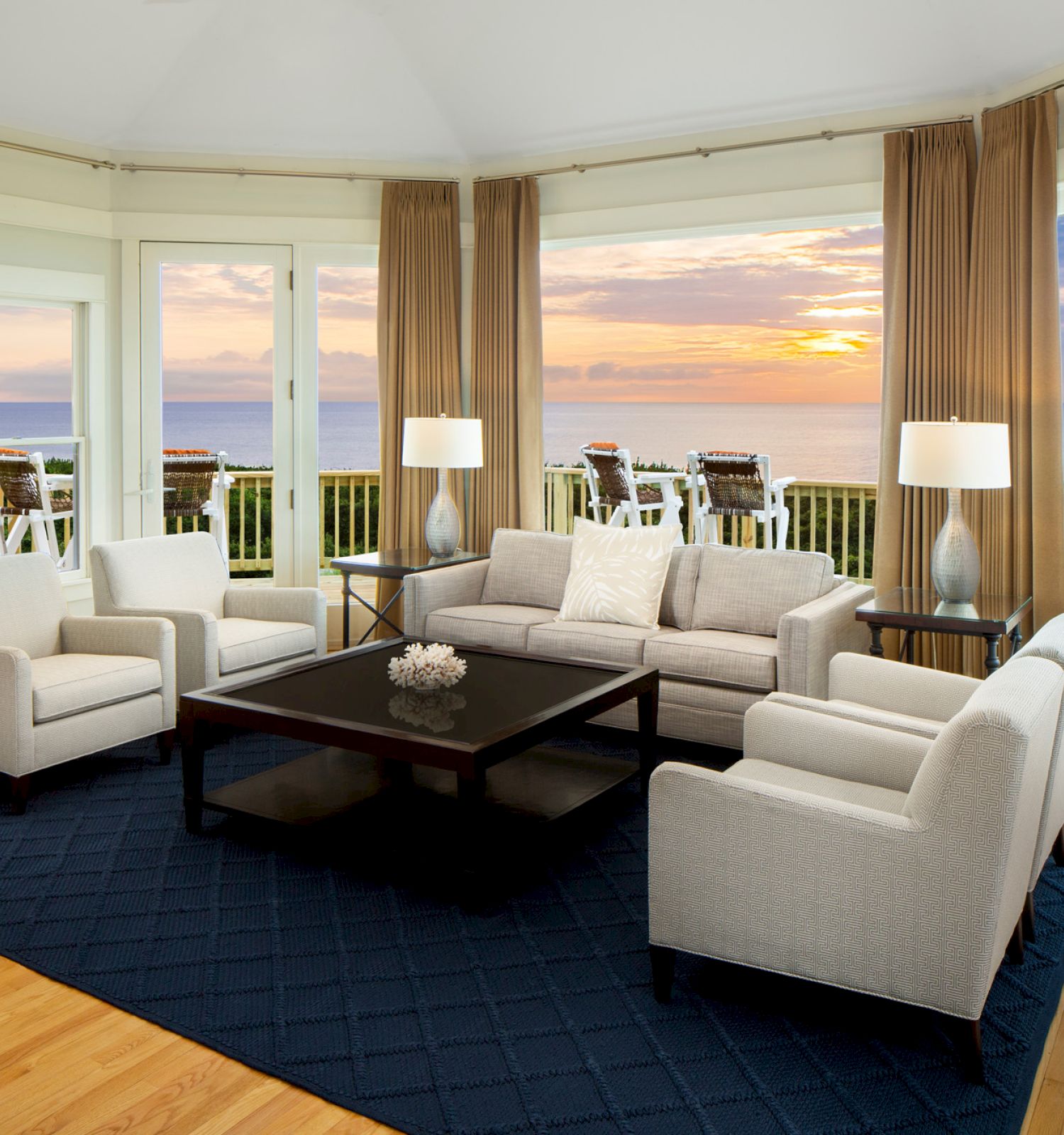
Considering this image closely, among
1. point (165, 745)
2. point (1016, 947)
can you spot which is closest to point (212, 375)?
point (165, 745)

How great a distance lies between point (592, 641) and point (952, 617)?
57.1 inches

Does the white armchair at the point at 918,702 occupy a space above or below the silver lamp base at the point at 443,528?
below

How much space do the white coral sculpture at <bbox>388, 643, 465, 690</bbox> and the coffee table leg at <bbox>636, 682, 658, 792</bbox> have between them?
673 mm

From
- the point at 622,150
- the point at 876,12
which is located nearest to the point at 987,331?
the point at 876,12

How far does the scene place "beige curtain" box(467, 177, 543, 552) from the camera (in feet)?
19.5

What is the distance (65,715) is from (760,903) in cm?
267

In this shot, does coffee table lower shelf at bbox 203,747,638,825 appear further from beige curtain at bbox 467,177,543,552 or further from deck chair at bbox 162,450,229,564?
deck chair at bbox 162,450,229,564

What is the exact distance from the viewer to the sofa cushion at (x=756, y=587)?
4.51m

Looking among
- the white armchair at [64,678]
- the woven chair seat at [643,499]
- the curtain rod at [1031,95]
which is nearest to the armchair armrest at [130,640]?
the white armchair at [64,678]

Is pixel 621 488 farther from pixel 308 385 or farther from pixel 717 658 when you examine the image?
pixel 717 658

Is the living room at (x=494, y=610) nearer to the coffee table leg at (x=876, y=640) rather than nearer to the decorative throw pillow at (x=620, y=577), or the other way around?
the decorative throw pillow at (x=620, y=577)

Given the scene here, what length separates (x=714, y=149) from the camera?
212 inches

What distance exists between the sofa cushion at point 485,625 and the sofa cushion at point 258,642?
59cm

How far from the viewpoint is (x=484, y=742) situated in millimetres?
2953
